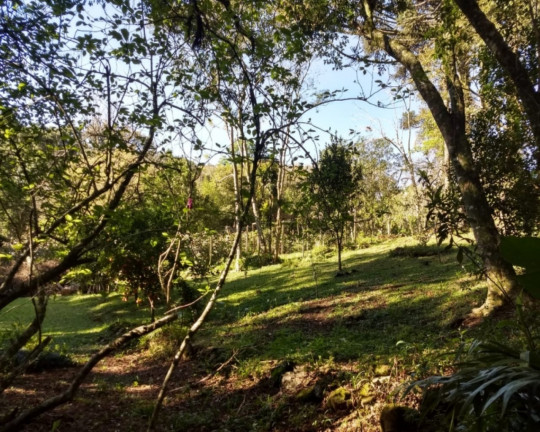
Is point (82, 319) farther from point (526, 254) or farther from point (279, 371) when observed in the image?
point (526, 254)

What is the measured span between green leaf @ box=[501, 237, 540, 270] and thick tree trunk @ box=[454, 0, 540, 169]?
297cm

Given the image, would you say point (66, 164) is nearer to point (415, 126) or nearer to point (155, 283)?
point (155, 283)

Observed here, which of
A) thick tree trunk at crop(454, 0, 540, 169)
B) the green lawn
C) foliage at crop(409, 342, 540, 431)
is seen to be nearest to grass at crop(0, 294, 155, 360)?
the green lawn

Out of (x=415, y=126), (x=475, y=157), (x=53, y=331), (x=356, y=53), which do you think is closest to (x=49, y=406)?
(x=356, y=53)

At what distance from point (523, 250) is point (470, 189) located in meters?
4.49

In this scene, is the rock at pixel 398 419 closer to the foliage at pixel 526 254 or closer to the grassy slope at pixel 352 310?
the grassy slope at pixel 352 310

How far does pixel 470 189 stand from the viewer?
539 centimetres

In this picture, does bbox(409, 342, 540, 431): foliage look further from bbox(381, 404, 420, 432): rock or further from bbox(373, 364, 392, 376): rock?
bbox(373, 364, 392, 376): rock

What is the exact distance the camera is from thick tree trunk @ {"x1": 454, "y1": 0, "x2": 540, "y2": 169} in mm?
3734

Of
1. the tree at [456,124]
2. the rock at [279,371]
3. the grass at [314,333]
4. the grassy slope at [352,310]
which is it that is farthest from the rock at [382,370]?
the tree at [456,124]

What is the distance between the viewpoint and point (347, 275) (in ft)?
38.8

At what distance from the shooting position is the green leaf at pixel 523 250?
135 centimetres

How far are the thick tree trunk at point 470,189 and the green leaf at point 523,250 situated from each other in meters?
4.07

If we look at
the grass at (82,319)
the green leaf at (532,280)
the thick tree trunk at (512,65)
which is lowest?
the grass at (82,319)
